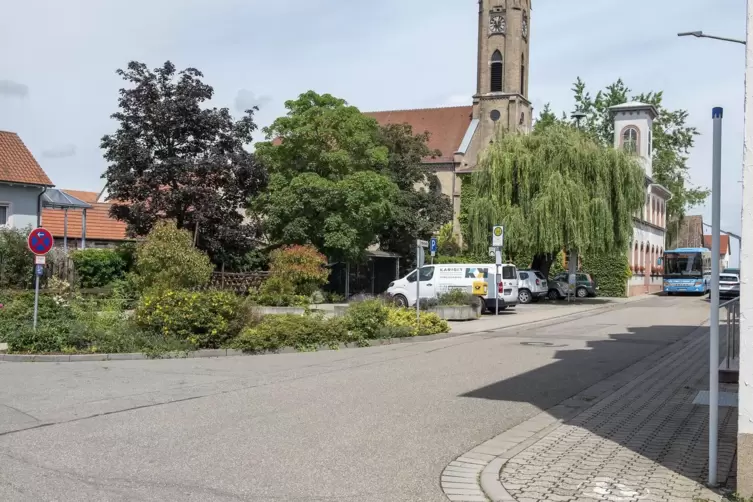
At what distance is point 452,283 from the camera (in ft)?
94.9

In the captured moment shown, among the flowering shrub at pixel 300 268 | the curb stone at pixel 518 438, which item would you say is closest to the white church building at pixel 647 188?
the flowering shrub at pixel 300 268

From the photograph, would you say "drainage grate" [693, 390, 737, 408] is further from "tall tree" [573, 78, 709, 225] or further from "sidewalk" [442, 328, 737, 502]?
"tall tree" [573, 78, 709, 225]

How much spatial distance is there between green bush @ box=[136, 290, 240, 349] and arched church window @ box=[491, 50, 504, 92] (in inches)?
1923

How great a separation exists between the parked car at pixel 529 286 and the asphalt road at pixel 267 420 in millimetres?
22962

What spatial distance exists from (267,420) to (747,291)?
16.6ft

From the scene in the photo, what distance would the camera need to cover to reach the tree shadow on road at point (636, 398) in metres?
6.94

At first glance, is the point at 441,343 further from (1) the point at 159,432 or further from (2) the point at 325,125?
(2) the point at 325,125

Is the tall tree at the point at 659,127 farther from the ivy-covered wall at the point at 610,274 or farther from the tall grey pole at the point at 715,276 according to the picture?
A: the tall grey pole at the point at 715,276

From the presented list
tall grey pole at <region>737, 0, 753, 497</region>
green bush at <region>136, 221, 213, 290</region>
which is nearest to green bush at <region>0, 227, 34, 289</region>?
green bush at <region>136, 221, 213, 290</region>

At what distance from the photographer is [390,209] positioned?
119 feet

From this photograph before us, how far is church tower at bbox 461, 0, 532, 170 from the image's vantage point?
2351 inches

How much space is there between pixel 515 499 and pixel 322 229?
2919cm

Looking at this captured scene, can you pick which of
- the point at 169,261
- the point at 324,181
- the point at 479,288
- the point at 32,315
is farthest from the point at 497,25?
the point at 32,315

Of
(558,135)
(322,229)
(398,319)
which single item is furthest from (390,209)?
(398,319)
